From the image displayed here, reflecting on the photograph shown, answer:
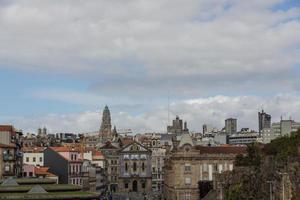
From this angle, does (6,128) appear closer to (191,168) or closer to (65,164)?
(65,164)

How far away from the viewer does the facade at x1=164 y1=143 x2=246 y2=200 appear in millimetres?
133875

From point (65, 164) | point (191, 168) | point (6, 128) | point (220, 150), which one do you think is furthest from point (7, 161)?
point (220, 150)

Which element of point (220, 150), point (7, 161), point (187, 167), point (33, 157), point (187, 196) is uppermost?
point (220, 150)

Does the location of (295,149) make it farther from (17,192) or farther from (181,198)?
(181,198)

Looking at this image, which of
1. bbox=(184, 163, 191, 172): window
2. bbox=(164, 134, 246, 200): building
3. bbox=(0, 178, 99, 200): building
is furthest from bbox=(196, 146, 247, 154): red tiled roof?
bbox=(0, 178, 99, 200): building

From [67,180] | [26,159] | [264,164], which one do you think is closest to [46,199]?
[264,164]

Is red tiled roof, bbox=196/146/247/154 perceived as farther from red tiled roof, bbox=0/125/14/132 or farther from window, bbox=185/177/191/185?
red tiled roof, bbox=0/125/14/132

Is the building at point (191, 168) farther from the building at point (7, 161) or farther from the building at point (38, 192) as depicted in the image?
the building at point (38, 192)

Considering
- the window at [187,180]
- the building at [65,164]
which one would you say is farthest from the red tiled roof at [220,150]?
the building at [65,164]

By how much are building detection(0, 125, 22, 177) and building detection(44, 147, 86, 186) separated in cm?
2251

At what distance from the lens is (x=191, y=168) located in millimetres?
135125

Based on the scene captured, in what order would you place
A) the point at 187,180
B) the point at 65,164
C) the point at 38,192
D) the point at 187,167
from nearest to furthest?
the point at 38,192 < the point at 187,180 < the point at 187,167 < the point at 65,164

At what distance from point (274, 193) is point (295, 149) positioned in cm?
851

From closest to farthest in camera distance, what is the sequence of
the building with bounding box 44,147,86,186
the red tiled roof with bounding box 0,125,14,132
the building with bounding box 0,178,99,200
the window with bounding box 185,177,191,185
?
the building with bounding box 0,178,99,200
the red tiled roof with bounding box 0,125,14,132
the window with bounding box 185,177,191,185
the building with bounding box 44,147,86,186
